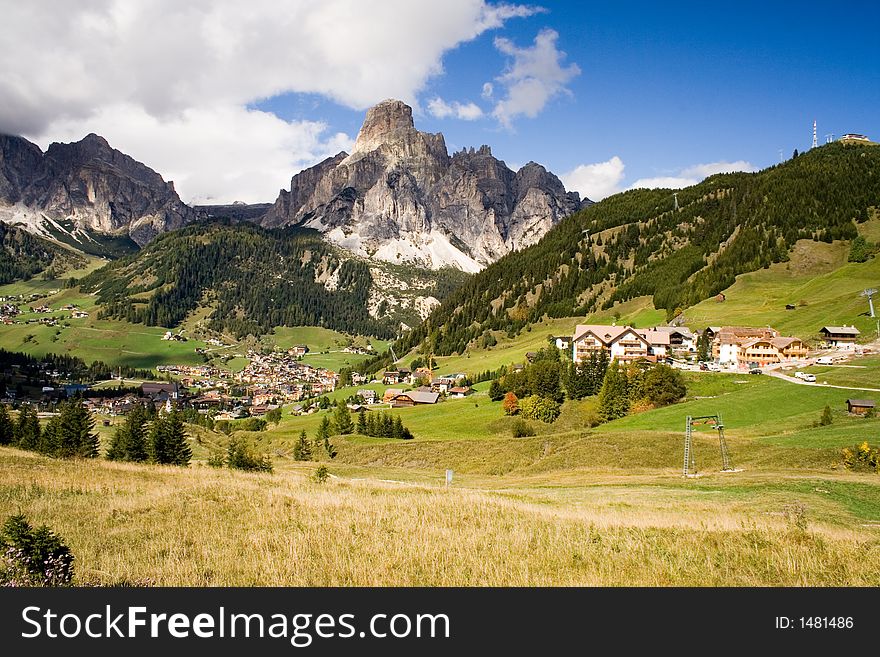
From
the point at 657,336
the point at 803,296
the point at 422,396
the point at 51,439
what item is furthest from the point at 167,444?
the point at 803,296

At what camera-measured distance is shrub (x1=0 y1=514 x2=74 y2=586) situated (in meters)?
8.76

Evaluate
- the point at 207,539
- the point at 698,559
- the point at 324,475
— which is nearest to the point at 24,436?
the point at 324,475

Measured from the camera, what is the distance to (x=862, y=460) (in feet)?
130

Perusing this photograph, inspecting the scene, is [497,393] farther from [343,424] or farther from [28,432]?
[28,432]

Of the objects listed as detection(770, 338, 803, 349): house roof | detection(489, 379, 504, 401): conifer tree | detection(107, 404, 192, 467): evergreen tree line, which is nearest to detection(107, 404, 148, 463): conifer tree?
detection(107, 404, 192, 467): evergreen tree line

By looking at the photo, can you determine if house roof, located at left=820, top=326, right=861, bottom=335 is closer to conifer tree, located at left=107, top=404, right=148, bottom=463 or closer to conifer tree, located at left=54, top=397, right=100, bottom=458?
conifer tree, located at left=107, top=404, right=148, bottom=463

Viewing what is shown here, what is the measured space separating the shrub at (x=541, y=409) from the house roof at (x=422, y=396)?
158 feet

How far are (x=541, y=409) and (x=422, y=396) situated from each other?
56391 millimetres

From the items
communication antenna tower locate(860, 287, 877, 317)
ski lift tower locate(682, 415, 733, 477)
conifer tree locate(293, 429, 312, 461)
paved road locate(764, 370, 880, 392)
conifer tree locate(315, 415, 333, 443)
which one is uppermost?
communication antenna tower locate(860, 287, 877, 317)

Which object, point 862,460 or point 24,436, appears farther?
point 24,436

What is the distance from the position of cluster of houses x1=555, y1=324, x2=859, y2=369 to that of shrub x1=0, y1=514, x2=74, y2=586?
108634mm

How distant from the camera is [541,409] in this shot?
9244cm
